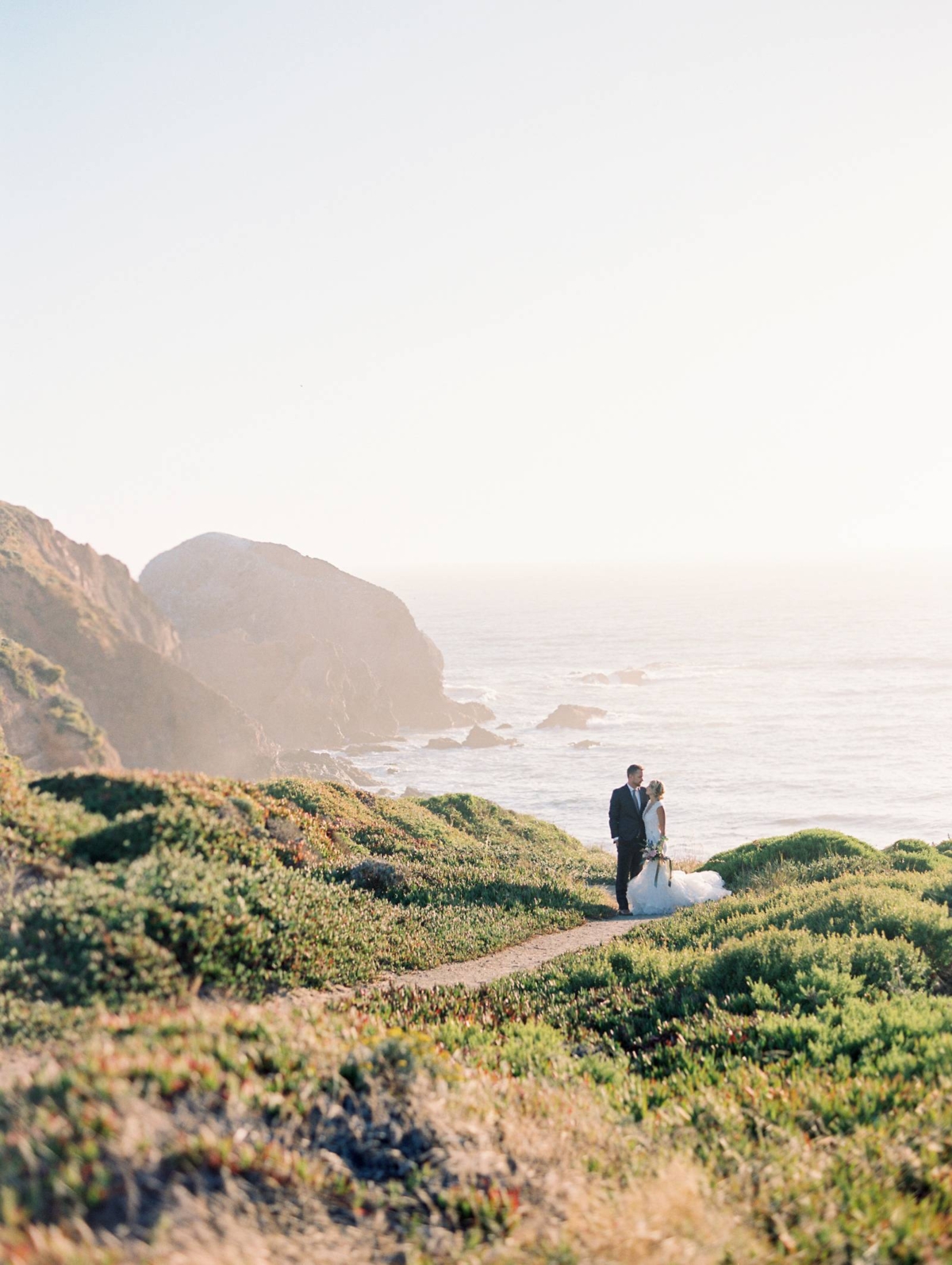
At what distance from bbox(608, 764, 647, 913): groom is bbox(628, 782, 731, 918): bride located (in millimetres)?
136

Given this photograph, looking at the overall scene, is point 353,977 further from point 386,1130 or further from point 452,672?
point 452,672

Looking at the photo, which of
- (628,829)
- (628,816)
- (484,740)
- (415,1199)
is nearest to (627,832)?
(628,829)

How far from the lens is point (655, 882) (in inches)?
650

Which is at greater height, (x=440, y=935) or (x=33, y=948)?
(x=33, y=948)

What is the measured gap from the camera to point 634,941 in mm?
11781

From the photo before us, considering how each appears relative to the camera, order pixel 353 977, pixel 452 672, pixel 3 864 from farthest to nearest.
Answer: pixel 452 672 < pixel 353 977 < pixel 3 864

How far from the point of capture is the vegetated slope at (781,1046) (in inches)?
178

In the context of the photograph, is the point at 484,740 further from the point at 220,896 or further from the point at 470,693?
the point at 220,896

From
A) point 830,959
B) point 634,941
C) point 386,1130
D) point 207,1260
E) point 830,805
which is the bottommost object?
point 830,805

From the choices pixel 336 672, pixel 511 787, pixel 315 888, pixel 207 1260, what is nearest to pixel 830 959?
pixel 315 888

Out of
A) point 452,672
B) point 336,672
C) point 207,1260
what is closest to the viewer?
point 207,1260

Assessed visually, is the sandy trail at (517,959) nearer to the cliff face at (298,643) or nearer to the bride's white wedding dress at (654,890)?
the bride's white wedding dress at (654,890)

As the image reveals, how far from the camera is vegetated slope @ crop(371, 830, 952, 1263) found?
14.8 feet

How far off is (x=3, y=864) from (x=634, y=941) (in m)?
8.14
